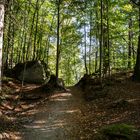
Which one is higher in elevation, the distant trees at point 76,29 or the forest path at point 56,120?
the distant trees at point 76,29

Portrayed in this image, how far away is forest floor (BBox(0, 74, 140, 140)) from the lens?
1211cm

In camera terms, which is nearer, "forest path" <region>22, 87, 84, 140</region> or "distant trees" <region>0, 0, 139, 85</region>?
"forest path" <region>22, 87, 84, 140</region>

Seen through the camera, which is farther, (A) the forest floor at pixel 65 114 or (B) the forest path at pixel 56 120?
(A) the forest floor at pixel 65 114

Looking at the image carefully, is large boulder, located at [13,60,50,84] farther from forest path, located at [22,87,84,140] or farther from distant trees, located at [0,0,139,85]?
forest path, located at [22,87,84,140]

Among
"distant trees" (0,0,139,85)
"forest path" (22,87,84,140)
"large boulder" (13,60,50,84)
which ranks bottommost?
"forest path" (22,87,84,140)

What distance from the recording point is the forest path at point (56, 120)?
472 inches

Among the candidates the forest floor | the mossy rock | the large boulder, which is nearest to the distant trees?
Answer: the large boulder

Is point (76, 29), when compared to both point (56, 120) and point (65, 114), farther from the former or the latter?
point (56, 120)

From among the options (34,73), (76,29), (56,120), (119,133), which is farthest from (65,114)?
(76,29)

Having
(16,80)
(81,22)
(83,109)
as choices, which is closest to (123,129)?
(83,109)

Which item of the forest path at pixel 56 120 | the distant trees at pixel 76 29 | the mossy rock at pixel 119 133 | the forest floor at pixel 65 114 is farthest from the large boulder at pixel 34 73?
the mossy rock at pixel 119 133

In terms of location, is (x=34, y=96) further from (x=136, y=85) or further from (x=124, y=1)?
(x=124, y=1)

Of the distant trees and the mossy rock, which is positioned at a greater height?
the distant trees

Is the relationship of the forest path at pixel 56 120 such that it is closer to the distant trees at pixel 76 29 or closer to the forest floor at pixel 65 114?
the forest floor at pixel 65 114
